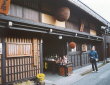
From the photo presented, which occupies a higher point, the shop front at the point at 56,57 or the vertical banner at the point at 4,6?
the vertical banner at the point at 4,6

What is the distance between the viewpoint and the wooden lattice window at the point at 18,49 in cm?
987

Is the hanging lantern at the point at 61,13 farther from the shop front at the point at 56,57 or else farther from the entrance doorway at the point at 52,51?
the entrance doorway at the point at 52,51

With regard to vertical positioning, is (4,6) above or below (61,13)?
below

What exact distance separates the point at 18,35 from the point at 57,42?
6669mm

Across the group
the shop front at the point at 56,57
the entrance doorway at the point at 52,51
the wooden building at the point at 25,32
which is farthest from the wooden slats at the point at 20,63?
the entrance doorway at the point at 52,51

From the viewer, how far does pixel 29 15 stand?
11086 millimetres

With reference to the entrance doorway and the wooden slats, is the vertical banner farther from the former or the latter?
the entrance doorway

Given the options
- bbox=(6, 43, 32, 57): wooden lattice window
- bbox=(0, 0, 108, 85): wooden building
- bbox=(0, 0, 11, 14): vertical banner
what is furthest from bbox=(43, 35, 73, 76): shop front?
bbox=(0, 0, 11, 14): vertical banner

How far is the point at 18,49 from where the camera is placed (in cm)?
1055

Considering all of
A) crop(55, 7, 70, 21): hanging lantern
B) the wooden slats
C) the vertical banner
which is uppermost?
crop(55, 7, 70, 21): hanging lantern

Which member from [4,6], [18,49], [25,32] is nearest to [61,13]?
[25,32]

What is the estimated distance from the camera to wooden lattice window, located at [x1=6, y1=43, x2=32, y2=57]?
32.4 ft

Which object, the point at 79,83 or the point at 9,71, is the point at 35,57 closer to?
the point at 9,71

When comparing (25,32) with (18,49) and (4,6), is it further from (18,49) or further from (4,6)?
(4,6)
